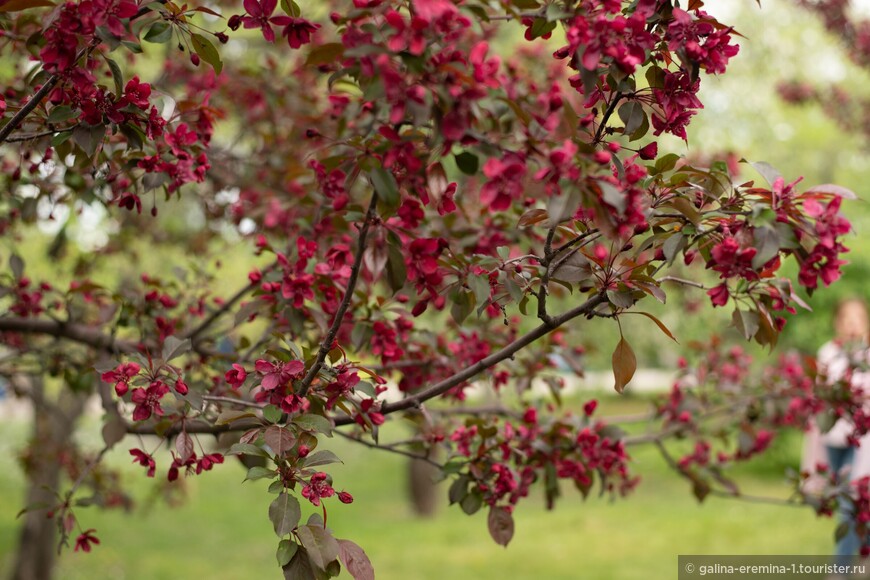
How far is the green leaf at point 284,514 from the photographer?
1.44m

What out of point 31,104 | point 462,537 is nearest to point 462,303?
point 31,104

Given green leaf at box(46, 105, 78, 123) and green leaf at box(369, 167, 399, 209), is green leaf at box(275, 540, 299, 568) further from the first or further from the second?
green leaf at box(46, 105, 78, 123)

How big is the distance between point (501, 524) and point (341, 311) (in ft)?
2.71

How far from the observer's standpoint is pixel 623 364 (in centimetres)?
160

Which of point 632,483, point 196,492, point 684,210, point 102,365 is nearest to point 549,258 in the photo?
point 684,210

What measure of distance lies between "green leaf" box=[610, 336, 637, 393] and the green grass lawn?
14.4 ft

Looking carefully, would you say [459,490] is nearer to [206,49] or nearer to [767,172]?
[767,172]

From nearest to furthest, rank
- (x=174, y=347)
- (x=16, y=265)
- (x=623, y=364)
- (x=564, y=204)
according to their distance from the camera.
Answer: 1. (x=564, y=204)
2. (x=623, y=364)
3. (x=174, y=347)
4. (x=16, y=265)

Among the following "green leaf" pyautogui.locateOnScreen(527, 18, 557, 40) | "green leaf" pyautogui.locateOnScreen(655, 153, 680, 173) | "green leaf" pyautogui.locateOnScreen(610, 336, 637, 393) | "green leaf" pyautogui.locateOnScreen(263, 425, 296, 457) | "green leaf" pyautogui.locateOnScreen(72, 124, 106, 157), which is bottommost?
"green leaf" pyautogui.locateOnScreen(263, 425, 296, 457)

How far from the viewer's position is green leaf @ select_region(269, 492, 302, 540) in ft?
4.73

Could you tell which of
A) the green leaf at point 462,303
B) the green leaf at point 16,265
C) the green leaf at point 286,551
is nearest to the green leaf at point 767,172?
the green leaf at point 462,303

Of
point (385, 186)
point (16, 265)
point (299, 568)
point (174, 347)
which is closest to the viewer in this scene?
point (385, 186)

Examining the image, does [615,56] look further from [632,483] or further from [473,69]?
[632,483]

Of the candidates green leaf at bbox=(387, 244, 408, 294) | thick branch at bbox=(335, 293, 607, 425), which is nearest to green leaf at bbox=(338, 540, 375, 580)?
thick branch at bbox=(335, 293, 607, 425)
